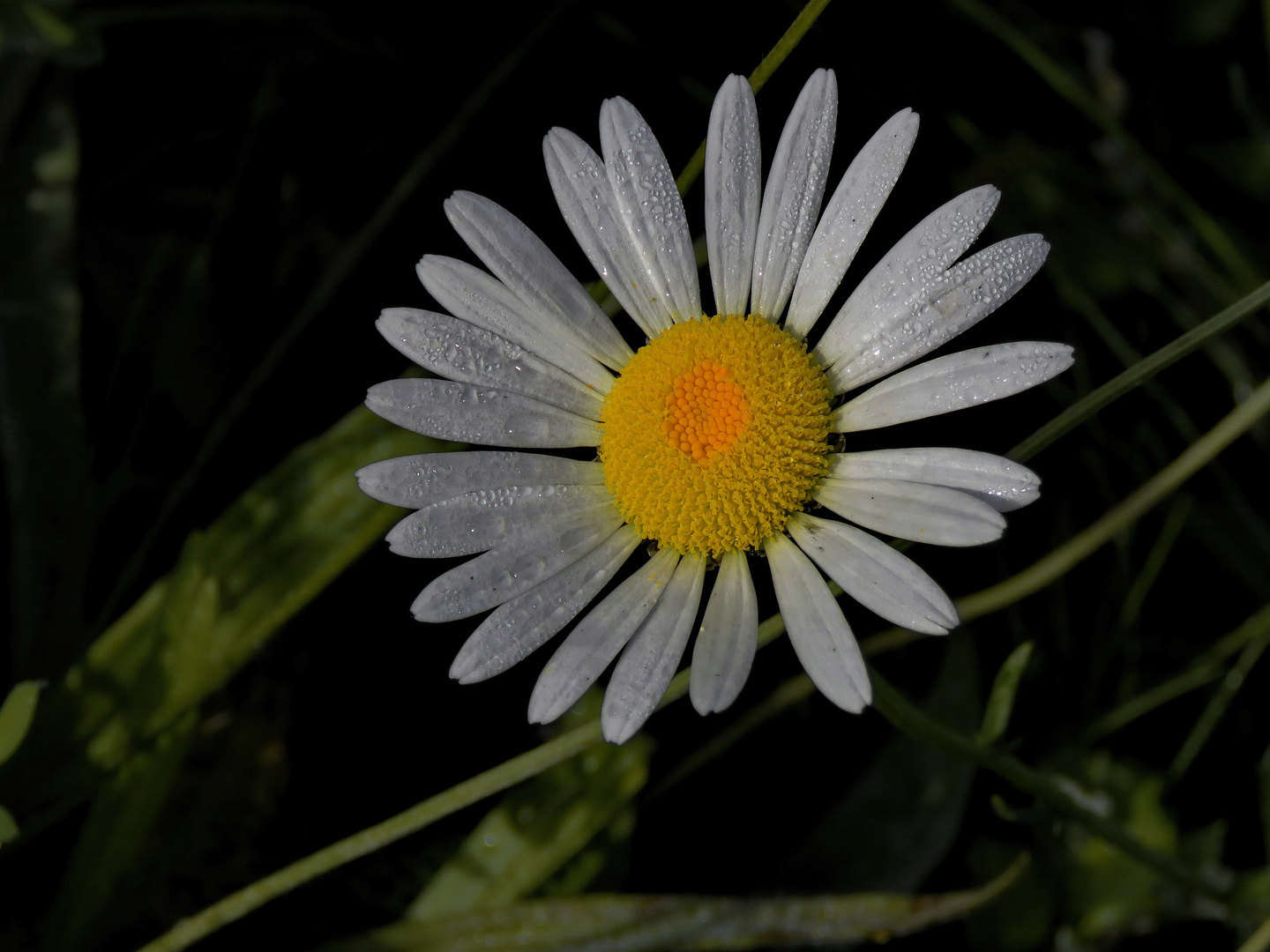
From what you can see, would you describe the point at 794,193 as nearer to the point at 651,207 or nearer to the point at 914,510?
the point at 651,207

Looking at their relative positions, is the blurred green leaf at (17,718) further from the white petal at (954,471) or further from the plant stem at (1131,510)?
the plant stem at (1131,510)

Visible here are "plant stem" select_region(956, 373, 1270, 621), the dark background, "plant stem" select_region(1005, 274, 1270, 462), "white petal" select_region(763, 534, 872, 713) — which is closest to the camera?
"white petal" select_region(763, 534, 872, 713)

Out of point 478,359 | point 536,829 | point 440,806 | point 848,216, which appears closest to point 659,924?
point 536,829

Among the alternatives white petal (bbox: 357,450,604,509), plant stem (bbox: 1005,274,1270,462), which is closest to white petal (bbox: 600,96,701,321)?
white petal (bbox: 357,450,604,509)

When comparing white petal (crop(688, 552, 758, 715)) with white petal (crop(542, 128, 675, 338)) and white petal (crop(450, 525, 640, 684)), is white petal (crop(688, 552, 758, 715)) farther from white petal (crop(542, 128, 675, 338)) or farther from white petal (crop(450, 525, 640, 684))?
white petal (crop(542, 128, 675, 338))

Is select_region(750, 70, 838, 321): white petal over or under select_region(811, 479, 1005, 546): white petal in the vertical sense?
over

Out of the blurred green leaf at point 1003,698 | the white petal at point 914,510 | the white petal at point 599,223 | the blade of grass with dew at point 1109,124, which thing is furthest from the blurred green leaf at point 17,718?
the blade of grass with dew at point 1109,124

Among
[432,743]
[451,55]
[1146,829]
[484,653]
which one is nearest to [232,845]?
[432,743]
